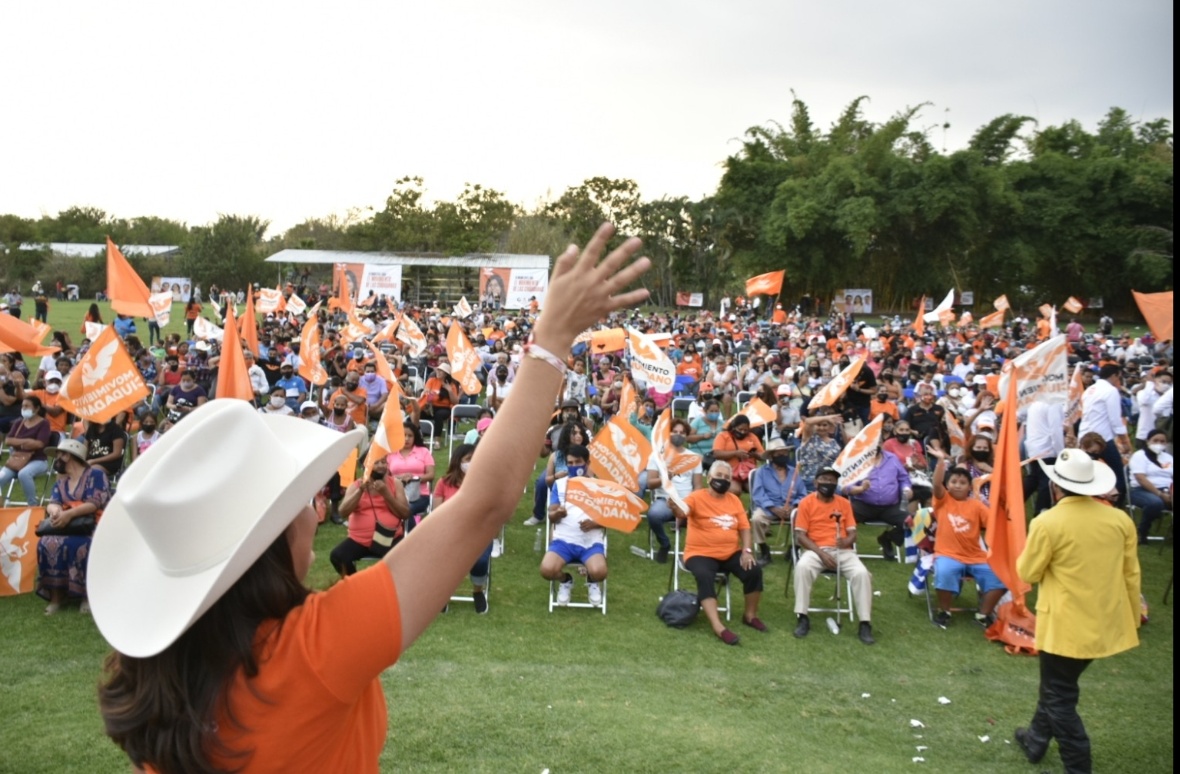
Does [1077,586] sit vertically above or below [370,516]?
above

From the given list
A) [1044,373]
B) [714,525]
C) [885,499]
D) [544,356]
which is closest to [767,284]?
[885,499]

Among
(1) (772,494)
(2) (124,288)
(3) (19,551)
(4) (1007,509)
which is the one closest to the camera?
(4) (1007,509)

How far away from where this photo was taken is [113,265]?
11.9 metres

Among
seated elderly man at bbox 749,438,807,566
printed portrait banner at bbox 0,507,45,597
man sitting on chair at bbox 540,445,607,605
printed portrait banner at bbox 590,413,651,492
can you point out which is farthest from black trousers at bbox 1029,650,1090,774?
printed portrait banner at bbox 0,507,45,597

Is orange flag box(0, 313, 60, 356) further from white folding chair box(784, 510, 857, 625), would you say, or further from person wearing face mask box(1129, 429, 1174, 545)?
person wearing face mask box(1129, 429, 1174, 545)

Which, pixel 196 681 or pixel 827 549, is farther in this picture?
pixel 827 549

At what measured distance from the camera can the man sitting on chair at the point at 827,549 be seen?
8.36m

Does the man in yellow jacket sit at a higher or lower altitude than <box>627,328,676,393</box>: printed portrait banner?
lower

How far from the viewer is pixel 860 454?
956cm

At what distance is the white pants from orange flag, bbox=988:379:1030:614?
1.43 meters

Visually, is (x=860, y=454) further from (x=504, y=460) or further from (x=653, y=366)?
(x=504, y=460)

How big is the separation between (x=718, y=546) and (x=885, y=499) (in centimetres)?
291

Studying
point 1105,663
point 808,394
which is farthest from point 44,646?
point 808,394

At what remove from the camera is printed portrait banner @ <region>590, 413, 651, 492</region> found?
9484 millimetres
